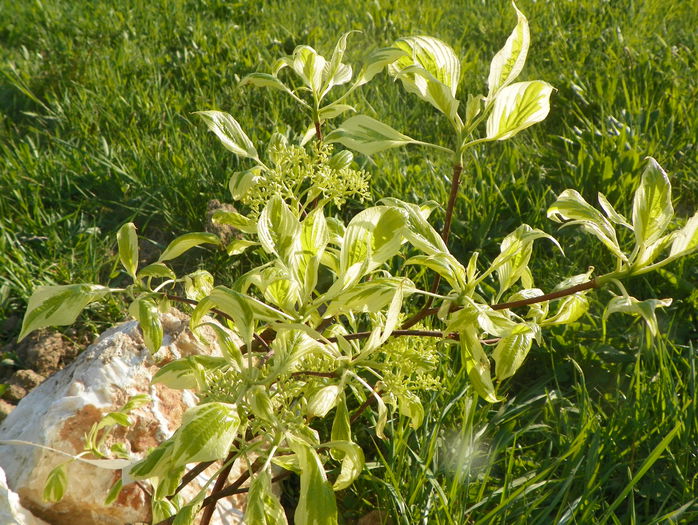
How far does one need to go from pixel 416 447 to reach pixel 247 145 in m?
0.92

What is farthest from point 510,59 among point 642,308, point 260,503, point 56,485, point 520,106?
point 56,485

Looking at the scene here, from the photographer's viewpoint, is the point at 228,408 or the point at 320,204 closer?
the point at 228,408

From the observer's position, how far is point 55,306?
4.48ft

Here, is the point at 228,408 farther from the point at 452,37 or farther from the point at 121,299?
the point at 452,37

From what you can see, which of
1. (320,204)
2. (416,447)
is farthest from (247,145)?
(416,447)

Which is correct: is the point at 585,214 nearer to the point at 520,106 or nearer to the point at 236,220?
the point at 520,106

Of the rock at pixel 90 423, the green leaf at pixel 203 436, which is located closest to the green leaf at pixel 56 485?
the rock at pixel 90 423

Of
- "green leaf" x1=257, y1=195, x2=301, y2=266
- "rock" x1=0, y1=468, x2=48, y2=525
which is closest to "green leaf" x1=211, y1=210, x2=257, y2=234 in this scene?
"green leaf" x1=257, y1=195, x2=301, y2=266

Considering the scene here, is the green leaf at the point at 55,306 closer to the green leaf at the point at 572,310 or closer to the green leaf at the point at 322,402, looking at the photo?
the green leaf at the point at 322,402

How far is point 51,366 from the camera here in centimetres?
222

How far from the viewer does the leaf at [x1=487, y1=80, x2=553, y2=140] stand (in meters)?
1.29

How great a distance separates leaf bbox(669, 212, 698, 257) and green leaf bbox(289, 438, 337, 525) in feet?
2.32

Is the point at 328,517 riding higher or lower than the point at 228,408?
lower

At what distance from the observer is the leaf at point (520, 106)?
4.22 feet
